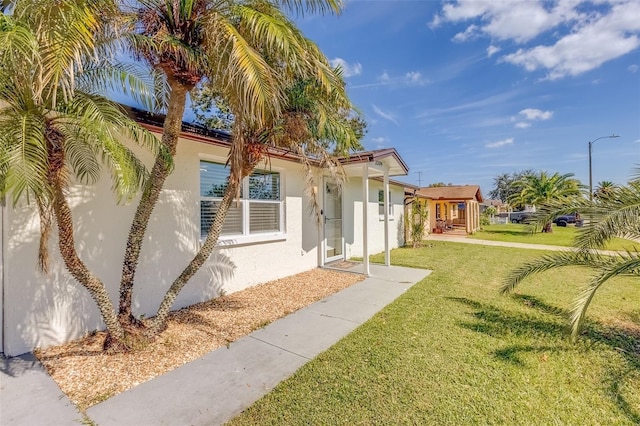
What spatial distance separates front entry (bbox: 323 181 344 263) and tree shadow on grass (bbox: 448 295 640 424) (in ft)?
17.2

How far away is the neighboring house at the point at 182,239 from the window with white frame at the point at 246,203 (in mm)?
27

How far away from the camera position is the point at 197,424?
2.82 m

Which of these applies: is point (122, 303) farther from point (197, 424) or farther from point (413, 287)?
point (413, 287)

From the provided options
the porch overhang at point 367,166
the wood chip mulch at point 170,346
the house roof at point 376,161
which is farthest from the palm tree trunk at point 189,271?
the porch overhang at point 367,166

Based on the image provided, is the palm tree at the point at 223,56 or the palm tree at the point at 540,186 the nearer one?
the palm tree at the point at 223,56

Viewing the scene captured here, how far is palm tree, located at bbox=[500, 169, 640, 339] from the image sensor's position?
402cm

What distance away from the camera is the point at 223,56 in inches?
149

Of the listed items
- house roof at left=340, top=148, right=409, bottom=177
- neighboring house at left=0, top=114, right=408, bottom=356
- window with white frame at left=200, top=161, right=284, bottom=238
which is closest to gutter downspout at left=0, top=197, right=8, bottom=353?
neighboring house at left=0, top=114, right=408, bottom=356

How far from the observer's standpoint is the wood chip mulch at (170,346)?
3500mm

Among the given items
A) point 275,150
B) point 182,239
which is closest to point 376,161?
point 275,150

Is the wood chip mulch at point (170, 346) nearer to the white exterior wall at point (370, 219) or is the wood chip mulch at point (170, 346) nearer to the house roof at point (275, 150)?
the house roof at point (275, 150)

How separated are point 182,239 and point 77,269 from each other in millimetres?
2307

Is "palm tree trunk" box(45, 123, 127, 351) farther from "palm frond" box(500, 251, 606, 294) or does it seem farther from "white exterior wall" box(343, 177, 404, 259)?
"white exterior wall" box(343, 177, 404, 259)

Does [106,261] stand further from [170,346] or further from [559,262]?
[559,262]
